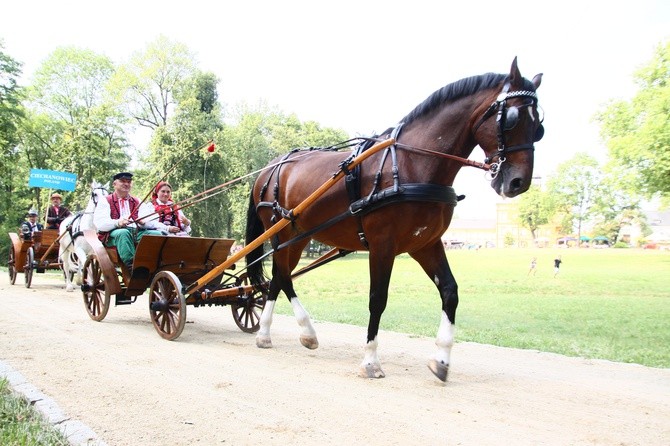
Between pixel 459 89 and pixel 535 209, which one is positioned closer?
pixel 459 89

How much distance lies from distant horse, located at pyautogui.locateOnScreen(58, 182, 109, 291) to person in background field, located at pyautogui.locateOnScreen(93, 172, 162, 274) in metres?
0.25

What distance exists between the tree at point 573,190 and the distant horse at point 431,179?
90732 mm

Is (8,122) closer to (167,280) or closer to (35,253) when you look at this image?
(35,253)

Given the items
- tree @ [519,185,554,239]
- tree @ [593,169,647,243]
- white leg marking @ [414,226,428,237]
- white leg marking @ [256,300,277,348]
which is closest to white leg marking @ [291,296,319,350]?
white leg marking @ [256,300,277,348]

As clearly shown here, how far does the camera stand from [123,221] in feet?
25.5

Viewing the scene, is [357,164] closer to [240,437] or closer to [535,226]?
[240,437]

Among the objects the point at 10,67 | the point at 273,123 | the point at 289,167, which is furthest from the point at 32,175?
the point at 273,123

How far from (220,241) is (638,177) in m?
12.4

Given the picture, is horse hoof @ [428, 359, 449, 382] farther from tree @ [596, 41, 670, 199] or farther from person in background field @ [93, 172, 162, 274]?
tree @ [596, 41, 670, 199]

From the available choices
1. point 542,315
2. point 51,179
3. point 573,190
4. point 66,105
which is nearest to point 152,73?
point 66,105

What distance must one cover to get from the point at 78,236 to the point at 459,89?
8.75m

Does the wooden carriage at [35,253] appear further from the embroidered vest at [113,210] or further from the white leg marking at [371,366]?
the white leg marking at [371,366]

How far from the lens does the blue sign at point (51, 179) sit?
15.6 metres

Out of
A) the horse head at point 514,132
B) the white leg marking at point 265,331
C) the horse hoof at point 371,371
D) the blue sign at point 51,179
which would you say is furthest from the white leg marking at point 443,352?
the blue sign at point 51,179
